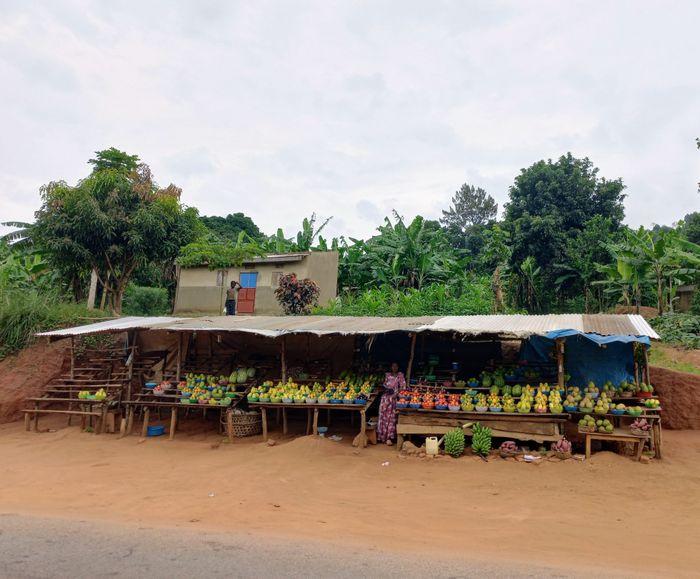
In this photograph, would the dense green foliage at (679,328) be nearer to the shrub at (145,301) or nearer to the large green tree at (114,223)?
the large green tree at (114,223)

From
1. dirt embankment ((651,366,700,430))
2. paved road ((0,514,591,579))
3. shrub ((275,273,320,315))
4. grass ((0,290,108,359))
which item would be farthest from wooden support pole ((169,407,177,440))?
dirt embankment ((651,366,700,430))

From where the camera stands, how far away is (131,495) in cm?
736

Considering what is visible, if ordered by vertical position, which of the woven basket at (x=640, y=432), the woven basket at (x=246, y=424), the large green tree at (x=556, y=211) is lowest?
the woven basket at (x=246, y=424)

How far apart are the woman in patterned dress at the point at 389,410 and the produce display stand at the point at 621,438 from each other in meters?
3.21

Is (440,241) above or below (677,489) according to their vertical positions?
above

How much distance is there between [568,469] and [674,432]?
3.78m

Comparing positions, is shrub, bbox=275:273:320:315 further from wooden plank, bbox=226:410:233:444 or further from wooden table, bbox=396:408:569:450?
wooden table, bbox=396:408:569:450

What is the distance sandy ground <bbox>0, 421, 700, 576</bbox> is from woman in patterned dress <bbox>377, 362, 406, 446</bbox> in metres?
0.35

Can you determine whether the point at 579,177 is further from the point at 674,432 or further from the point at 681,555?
the point at 681,555

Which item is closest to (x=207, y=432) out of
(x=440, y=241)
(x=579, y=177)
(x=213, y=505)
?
(x=213, y=505)

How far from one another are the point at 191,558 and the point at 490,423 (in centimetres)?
574

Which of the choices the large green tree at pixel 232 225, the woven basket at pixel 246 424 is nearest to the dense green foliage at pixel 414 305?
the woven basket at pixel 246 424

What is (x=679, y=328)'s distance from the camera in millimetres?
14781

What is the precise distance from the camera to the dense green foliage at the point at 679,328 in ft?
45.6
